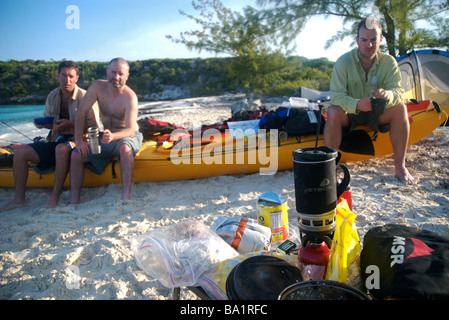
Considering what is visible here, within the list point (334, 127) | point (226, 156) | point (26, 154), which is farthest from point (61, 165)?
point (334, 127)

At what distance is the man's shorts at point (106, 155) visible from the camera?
3.52 meters

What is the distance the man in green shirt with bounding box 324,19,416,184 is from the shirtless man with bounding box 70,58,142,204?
228 cm

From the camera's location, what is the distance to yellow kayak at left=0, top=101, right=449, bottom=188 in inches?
146

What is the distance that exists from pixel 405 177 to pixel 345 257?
2.35 meters

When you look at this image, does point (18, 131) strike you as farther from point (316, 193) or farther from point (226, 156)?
point (316, 193)

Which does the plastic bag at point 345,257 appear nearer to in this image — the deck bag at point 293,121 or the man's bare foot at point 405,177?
the man's bare foot at point 405,177

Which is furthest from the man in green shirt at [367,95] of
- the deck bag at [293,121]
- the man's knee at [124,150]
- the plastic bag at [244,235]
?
the man's knee at [124,150]

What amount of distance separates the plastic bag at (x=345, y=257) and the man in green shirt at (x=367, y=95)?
6.57ft

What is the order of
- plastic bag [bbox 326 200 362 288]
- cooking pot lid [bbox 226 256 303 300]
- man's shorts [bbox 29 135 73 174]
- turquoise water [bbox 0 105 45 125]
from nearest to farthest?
cooking pot lid [bbox 226 256 303 300]
plastic bag [bbox 326 200 362 288]
man's shorts [bbox 29 135 73 174]
turquoise water [bbox 0 105 45 125]

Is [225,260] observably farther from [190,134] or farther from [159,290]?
[190,134]

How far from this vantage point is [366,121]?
3.42 meters

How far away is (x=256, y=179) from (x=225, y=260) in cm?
218

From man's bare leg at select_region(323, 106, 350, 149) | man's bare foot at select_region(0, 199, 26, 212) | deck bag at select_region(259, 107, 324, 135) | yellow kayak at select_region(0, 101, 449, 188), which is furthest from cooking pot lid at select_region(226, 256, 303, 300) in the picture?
man's bare foot at select_region(0, 199, 26, 212)

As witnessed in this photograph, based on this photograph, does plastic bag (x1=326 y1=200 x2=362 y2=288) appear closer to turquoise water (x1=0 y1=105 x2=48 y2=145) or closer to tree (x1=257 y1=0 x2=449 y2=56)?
turquoise water (x1=0 y1=105 x2=48 y2=145)
